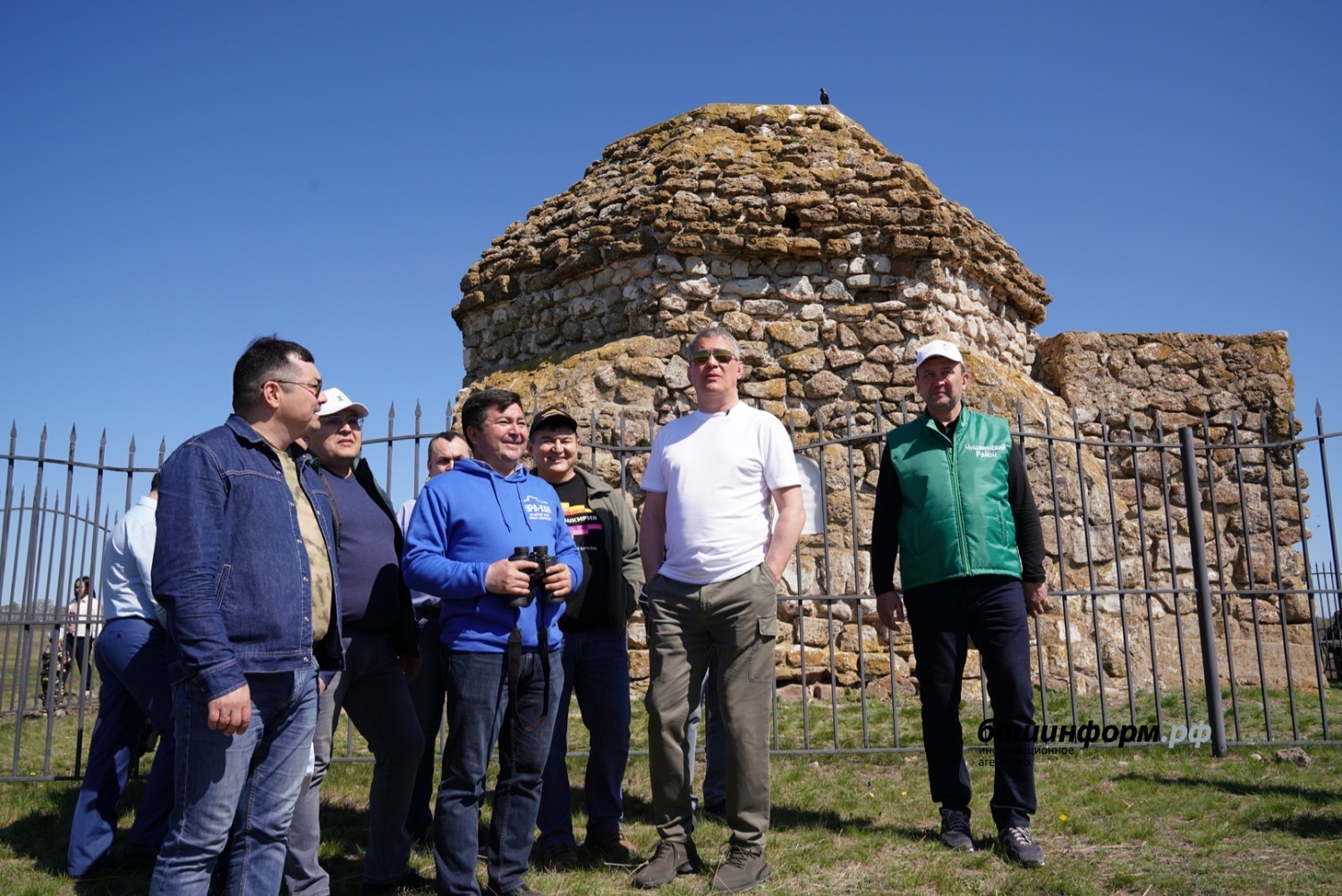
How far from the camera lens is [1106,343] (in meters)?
9.95

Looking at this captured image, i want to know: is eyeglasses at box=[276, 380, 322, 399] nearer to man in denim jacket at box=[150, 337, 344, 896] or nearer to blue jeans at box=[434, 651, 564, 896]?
man in denim jacket at box=[150, 337, 344, 896]

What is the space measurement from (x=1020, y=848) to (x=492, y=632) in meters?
2.20

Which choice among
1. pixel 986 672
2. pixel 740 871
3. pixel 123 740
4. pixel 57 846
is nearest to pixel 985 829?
pixel 986 672

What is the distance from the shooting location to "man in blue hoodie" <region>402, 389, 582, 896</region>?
3.10 metres

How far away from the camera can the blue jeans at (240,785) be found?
7.66ft

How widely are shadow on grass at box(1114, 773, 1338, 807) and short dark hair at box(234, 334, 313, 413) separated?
14.9 ft

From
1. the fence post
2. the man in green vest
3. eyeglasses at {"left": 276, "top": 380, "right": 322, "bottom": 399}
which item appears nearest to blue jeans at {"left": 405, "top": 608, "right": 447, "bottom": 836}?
eyeglasses at {"left": 276, "top": 380, "right": 322, "bottom": 399}

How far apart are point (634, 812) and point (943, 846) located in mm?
1480

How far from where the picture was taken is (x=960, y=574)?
150 inches

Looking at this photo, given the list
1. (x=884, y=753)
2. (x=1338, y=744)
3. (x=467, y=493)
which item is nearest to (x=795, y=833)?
(x=884, y=753)

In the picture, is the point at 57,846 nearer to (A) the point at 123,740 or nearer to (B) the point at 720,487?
(A) the point at 123,740

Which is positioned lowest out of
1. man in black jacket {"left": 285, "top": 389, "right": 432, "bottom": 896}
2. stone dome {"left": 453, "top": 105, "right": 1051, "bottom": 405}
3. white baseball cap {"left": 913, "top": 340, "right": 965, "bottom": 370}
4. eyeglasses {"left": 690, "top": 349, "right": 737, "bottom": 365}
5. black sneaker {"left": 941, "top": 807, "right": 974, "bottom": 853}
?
black sneaker {"left": 941, "top": 807, "right": 974, "bottom": 853}

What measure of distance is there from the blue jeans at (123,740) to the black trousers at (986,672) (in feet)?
9.71

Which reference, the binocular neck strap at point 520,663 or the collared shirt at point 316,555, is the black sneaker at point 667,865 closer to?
the binocular neck strap at point 520,663
